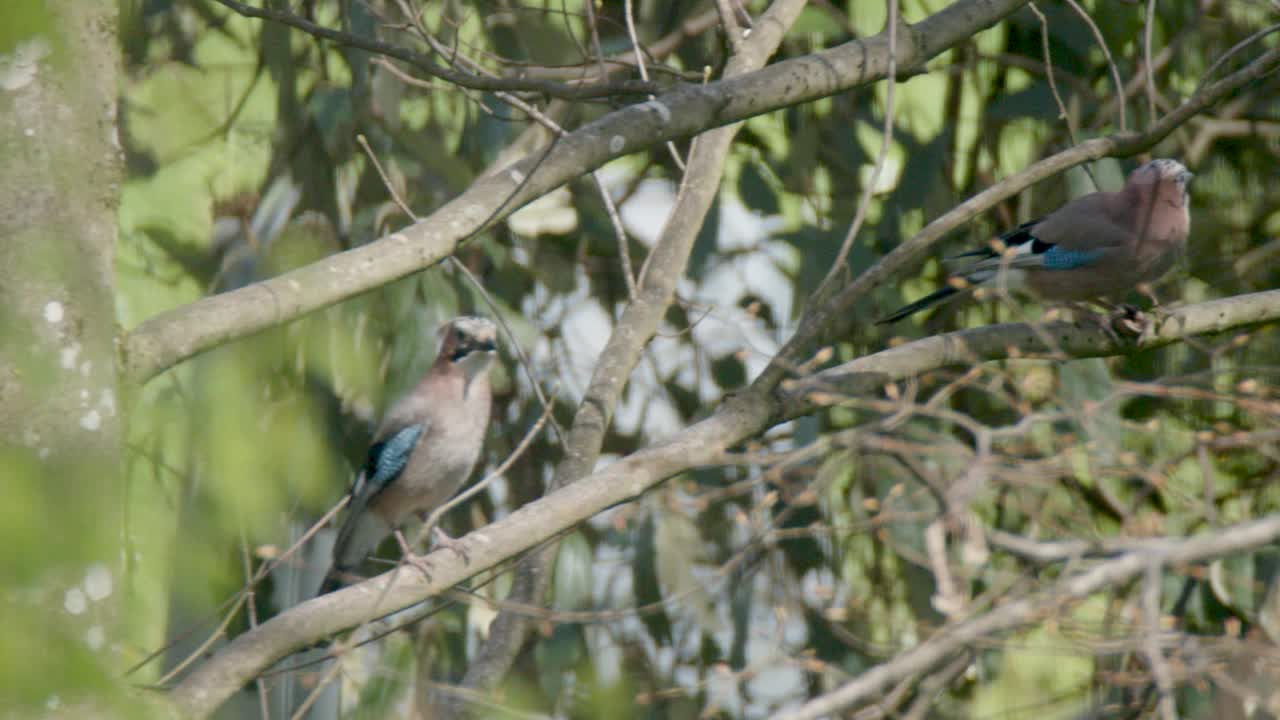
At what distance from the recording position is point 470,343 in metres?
4.57

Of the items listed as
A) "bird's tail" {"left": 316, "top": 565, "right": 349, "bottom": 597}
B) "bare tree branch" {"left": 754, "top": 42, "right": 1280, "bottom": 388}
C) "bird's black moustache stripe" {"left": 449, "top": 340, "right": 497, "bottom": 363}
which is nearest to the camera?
"bare tree branch" {"left": 754, "top": 42, "right": 1280, "bottom": 388}

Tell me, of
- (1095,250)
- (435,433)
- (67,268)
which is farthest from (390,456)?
(67,268)

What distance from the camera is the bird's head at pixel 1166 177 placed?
502 centimetres

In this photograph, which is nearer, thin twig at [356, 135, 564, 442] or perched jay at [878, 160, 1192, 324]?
thin twig at [356, 135, 564, 442]

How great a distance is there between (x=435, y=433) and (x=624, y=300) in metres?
1.34

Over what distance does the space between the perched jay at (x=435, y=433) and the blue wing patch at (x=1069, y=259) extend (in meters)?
1.85

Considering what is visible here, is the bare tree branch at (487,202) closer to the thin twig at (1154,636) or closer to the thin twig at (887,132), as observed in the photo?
the thin twig at (887,132)

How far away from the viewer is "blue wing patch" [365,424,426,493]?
15.2 feet

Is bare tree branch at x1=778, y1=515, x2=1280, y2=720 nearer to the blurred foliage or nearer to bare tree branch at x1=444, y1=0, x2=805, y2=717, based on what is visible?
bare tree branch at x1=444, y1=0, x2=805, y2=717

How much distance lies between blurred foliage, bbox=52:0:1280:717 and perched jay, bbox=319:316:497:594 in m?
0.16

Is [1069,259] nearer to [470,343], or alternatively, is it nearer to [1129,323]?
[1129,323]

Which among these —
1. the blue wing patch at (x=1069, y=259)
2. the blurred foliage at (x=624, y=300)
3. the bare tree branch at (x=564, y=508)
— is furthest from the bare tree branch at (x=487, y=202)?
the blue wing patch at (x=1069, y=259)

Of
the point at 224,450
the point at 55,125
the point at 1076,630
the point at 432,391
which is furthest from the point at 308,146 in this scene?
the point at 1076,630

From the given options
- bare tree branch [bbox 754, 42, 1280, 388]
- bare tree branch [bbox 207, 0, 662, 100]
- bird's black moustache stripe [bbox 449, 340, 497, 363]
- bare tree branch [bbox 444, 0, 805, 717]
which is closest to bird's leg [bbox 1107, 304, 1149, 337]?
bare tree branch [bbox 754, 42, 1280, 388]
